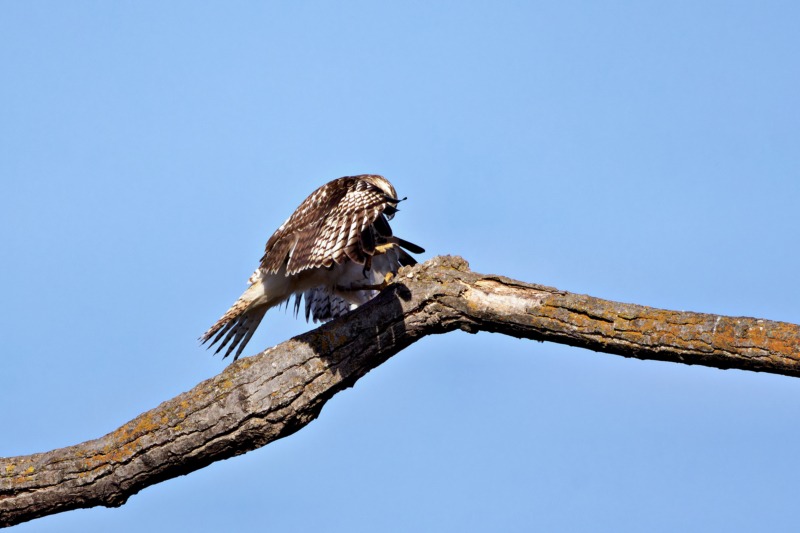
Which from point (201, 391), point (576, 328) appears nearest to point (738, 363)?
point (576, 328)

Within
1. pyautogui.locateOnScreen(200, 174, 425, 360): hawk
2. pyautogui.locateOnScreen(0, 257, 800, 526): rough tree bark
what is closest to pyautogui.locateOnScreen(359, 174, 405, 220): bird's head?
pyautogui.locateOnScreen(200, 174, 425, 360): hawk

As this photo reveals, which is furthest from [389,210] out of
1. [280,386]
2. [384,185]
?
[280,386]

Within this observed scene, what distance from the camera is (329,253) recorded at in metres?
5.87

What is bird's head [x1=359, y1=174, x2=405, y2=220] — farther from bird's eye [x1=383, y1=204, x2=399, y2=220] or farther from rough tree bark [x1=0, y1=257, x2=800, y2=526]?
rough tree bark [x1=0, y1=257, x2=800, y2=526]

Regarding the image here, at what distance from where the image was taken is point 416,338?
5.86m

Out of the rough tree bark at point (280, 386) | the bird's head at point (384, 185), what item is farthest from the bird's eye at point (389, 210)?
the rough tree bark at point (280, 386)

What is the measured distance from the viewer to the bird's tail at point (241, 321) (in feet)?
22.2

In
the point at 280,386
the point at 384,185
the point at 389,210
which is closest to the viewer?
the point at 280,386

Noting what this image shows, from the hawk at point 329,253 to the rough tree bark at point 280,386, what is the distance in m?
0.42

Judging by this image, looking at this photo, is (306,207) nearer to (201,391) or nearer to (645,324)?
(201,391)

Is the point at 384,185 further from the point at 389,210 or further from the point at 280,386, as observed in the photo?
the point at 280,386

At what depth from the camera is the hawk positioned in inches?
236

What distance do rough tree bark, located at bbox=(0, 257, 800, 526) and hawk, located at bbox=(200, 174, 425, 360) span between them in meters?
0.42

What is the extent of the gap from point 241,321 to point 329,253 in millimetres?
1564
